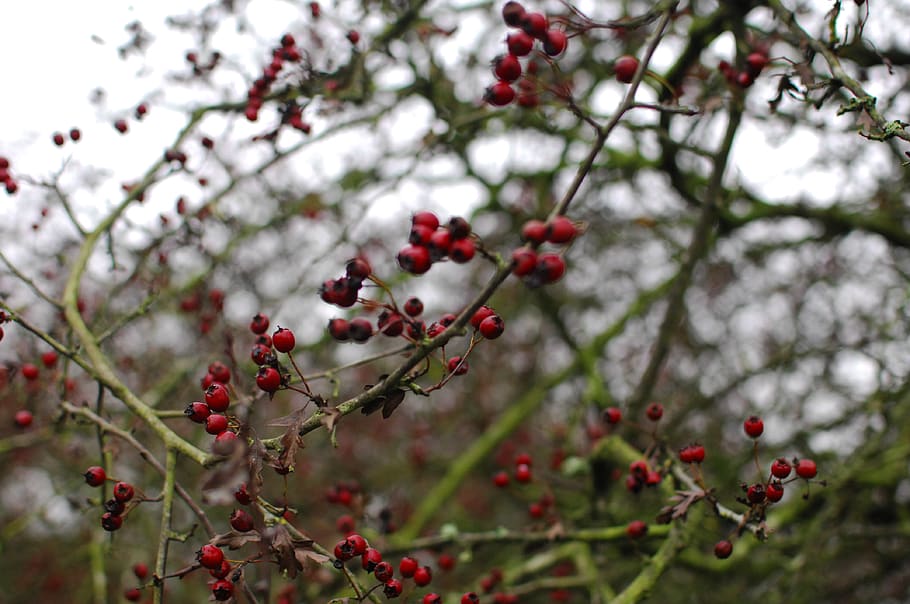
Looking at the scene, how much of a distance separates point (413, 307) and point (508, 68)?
2.14ft

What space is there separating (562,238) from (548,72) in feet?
9.10

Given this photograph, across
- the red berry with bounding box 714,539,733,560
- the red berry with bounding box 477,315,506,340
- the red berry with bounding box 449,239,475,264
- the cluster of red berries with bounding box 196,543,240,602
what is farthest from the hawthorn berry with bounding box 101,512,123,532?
the red berry with bounding box 714,539,733,560

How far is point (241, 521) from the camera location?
171cm

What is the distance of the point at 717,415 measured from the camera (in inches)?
244

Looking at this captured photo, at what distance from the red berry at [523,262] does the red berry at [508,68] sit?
61cm

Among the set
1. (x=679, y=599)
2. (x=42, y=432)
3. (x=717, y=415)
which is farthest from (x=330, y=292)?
(x=717, y=415)

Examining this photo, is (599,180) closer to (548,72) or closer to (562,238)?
(548,72)

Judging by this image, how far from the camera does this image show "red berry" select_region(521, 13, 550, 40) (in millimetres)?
1617

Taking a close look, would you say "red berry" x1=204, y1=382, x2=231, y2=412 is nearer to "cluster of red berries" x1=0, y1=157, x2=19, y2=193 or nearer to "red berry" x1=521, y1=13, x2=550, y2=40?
"red berry" x1=521, y1=13, x2=550, y2=40

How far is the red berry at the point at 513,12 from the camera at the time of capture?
1.61 meters

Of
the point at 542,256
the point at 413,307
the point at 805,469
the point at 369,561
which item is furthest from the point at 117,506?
the point at 805,469

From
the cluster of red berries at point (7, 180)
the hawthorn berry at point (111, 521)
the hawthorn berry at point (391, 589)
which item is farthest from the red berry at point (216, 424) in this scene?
the cluster of red berries at point (7, 180)

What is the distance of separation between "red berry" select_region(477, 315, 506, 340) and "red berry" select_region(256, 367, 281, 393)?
19.5 inches

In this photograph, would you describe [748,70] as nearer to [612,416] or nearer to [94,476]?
[612,416]
